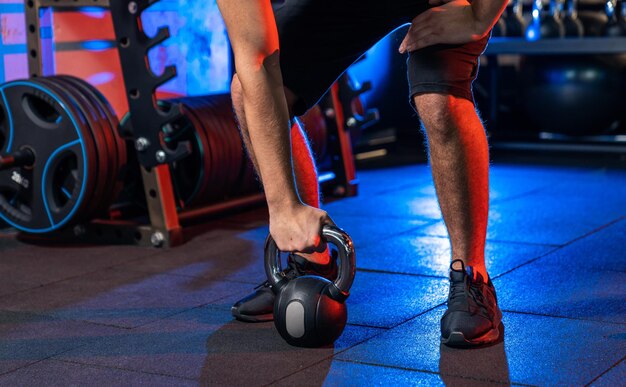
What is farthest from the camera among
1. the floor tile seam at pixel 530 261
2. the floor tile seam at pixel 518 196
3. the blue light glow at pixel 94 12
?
the floor tile seam at pixel 518 196

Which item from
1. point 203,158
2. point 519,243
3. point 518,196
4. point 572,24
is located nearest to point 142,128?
point 203,158

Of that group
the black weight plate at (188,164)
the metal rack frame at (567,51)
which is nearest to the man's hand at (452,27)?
the black weight plate at (188,164)

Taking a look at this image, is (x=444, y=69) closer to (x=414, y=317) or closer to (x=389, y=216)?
(x=414, y=317)

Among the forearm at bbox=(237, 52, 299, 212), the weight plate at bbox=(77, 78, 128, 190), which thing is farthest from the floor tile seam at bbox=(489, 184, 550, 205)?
the forearm at bbox=(237, 52, 299, 212)

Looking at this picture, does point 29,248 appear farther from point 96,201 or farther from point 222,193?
point 222,193

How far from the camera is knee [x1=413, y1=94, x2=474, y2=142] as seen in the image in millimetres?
1847

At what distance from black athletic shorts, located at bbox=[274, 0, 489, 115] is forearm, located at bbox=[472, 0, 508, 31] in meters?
0.06

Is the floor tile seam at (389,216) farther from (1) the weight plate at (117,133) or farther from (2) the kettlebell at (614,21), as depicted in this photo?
(2) the kettlebell at (614,21)

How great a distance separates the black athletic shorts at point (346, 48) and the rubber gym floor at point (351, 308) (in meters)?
0.51

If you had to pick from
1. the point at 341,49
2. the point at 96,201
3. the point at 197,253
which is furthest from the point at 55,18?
the point at 341,49

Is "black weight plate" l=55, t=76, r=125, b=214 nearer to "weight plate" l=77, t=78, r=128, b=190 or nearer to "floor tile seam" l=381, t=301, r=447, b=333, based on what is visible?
"weight plate" l=77, t=78, r=128, b=190

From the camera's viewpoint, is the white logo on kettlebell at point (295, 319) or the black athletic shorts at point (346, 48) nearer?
the white logo on kettlebell at point (295, 319)

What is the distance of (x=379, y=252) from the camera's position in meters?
2.75

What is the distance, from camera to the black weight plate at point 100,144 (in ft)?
9.43
